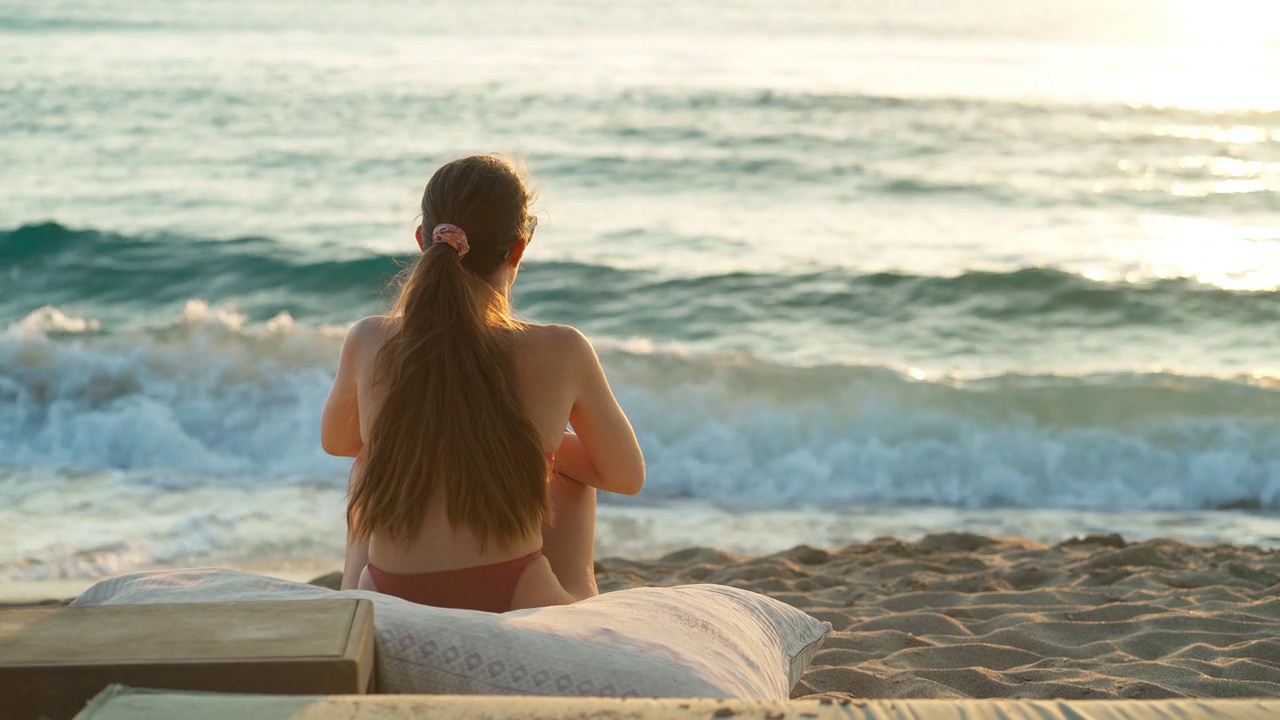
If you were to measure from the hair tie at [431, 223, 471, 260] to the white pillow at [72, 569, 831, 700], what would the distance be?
2.65 ft

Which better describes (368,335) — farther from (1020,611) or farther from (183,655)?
(1020,611)

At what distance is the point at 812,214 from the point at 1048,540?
8.30 meters

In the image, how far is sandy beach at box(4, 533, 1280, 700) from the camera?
333 cm

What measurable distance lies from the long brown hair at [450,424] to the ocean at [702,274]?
890 millimetres

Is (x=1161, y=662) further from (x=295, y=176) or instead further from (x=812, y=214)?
(x=295, y=176)

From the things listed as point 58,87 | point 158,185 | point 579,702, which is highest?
point 58,87

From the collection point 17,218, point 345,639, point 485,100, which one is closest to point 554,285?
point 17,218

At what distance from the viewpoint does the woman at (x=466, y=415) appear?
2547 mm

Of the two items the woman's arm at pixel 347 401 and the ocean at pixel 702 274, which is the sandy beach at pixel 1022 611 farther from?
the woman's arm at pixel 347 401

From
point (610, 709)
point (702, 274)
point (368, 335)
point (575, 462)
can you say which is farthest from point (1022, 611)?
point (702, 274)

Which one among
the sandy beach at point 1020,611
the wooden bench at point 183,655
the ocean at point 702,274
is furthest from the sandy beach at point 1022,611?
the wooden bench at point 183,655

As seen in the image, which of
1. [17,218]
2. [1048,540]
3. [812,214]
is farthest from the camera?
[812,214]

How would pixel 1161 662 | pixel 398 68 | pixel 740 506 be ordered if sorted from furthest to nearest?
pixel 398 68
pixel 740 506
pixel 1161 662

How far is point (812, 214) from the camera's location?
13.9 metres
